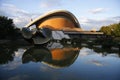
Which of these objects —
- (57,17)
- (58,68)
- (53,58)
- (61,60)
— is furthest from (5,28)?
(57,17)

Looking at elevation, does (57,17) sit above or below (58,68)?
above

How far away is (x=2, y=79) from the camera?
5.02m

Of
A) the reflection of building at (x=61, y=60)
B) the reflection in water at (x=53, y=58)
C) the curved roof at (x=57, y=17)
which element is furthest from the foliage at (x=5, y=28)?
the reflection of building at (x=61, y=60)

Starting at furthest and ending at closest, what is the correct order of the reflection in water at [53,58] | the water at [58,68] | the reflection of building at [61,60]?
the reflection in water at [53,58]
the reflection of building at [61,60]
the water at [58,68]

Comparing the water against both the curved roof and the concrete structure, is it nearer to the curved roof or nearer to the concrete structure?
the concrete structure

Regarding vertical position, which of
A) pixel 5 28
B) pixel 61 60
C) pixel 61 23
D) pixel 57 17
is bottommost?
pixel 61 60

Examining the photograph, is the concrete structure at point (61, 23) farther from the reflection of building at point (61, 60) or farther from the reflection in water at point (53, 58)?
the reflection of building at point (61, 60)

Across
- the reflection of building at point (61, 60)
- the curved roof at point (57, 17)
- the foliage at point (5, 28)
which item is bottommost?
the reflection of building at point (61, 60)

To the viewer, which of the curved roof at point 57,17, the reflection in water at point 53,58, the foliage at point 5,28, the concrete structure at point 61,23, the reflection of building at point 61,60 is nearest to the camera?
the reflection of building at point 61,60

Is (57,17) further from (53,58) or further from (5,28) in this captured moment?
(53,58)

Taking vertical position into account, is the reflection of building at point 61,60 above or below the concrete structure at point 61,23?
below

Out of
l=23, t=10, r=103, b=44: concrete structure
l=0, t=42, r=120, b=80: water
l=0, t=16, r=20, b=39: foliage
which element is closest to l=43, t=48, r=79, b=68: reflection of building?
l=0, t=42, r=120, b=80: water

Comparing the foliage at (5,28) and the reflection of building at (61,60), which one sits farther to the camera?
the foliage at (5,28)

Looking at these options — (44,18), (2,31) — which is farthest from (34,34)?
(44,18)
